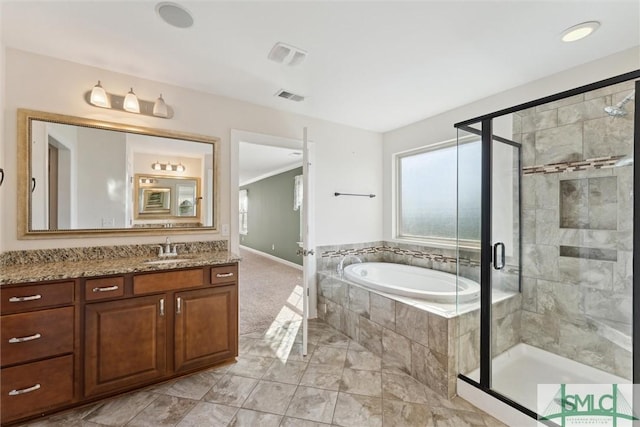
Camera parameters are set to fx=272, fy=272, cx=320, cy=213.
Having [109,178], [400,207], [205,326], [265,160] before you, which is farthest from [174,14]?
[265,160]

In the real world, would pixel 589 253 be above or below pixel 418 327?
above

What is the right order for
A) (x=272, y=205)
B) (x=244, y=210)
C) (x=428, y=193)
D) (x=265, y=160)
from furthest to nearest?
(x=244, y=210), (x=272, y=205), (x=265, y=160), (x=428, y=193)

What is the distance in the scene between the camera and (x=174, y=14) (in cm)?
161

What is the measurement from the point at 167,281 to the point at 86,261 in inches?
27.8

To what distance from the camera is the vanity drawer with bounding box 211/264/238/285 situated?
219 centimetres

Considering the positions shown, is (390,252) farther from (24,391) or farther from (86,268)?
(24,391)

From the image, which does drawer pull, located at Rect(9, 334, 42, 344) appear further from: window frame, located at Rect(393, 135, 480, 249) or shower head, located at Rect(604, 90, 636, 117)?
shower head, located at Rect(604, 90, 636, 117)

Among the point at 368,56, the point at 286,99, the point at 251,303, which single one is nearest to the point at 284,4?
the point at 368,56

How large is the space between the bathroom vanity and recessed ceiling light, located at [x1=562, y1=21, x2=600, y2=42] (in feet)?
9.35

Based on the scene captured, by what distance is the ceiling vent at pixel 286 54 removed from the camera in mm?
1912

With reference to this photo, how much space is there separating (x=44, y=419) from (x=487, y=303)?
9.86 ft

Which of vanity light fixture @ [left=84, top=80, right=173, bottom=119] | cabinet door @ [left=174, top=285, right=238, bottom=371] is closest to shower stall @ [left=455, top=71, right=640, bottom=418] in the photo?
cabinet door @ [left=174, top=285, right=238, bottom=371]

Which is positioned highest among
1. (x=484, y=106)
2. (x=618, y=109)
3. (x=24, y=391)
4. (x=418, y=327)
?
(x=484, y=106)

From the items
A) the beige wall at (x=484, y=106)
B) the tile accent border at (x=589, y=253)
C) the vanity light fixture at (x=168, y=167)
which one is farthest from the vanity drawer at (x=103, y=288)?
the tile accent border at (x=589, y=253)
